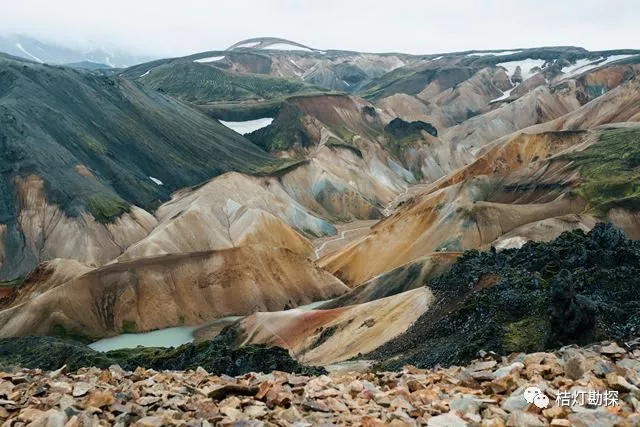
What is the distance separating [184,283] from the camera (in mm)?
79375

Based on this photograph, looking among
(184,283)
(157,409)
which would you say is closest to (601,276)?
(157,409)

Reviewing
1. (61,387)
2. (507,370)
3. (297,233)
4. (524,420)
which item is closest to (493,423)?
(524,420)

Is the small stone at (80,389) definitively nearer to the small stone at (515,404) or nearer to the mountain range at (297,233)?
the small stone at (515,404)

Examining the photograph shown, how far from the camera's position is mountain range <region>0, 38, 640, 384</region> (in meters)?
38.5

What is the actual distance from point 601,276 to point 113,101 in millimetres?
128785

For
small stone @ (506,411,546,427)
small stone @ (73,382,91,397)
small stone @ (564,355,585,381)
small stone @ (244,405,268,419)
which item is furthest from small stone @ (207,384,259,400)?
small stone @ (564,355,585,381)

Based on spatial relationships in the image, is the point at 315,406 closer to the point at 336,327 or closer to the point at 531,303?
the point at 531,303

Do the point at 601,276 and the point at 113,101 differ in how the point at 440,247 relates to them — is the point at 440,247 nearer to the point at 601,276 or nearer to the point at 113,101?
the point at 601,276

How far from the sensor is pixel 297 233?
110m

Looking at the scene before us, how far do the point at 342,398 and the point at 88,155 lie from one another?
113m

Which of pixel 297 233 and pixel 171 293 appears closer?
pixel 171 293

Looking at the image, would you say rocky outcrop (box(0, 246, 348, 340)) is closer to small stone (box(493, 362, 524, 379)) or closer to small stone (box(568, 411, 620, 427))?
small stone (box(493, 362, 524, 379))

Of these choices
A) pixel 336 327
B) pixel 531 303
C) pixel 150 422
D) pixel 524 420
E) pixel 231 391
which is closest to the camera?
pixel 524 420

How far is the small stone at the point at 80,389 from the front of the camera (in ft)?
46.2
